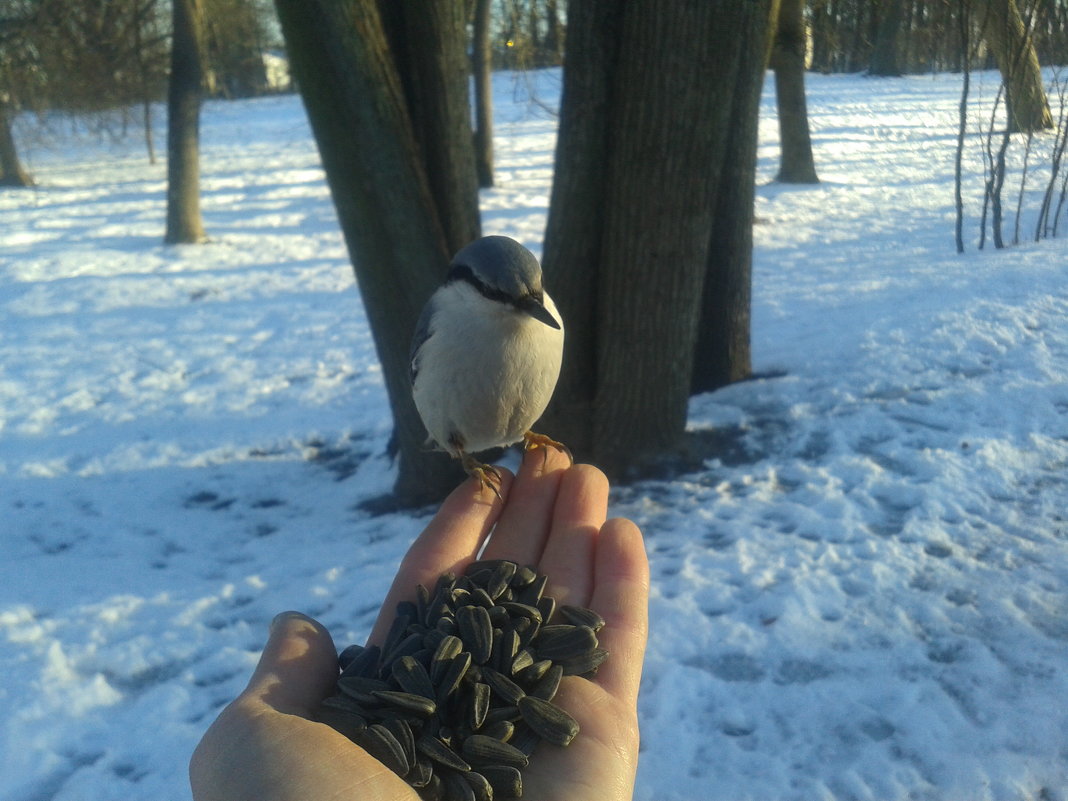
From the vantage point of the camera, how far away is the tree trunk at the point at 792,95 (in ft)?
31.0

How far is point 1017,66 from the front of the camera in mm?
6512

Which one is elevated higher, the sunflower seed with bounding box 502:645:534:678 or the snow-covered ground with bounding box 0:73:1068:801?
the sunflower seed with bounding box 502:645:534:678

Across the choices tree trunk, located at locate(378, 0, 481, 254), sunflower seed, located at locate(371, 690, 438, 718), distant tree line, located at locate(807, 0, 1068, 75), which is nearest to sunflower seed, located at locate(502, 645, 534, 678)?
sunflower seed, located at locate(371, 690, 438, 718)

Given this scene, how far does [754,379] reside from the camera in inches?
194

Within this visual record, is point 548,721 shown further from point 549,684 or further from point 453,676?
point 453,676

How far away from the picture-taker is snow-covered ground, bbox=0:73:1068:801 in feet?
8.11

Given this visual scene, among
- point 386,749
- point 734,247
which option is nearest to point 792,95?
point 734,247

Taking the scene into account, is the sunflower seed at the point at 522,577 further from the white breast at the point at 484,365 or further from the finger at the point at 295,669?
the finger at the point at 295,669

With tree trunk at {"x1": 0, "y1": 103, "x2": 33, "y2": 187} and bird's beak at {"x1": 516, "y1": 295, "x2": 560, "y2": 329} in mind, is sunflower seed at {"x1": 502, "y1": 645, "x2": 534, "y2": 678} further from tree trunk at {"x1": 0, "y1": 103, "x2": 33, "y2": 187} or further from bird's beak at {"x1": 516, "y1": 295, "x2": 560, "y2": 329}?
tree trunk at {"x1": 0, "y1": 103, "x2": 33, "y2": 187}

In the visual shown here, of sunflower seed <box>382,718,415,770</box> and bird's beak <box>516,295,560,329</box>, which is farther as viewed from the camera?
bird's beak <box>516,295,560,329</box>

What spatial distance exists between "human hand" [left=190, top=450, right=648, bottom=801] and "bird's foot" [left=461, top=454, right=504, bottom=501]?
0.09ft

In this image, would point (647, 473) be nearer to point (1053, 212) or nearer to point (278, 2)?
point (278, 2)

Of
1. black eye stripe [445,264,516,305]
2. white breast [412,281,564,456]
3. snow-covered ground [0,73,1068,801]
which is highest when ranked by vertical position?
black eye stripe [445,264,516,305]

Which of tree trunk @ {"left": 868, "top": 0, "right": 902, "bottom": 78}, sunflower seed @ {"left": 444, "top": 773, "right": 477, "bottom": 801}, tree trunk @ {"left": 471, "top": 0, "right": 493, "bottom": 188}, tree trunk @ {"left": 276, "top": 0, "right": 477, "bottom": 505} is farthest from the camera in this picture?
→ tree trunk @ {"left": 471, "top": 0, "right": 493, "bottom": 188}
